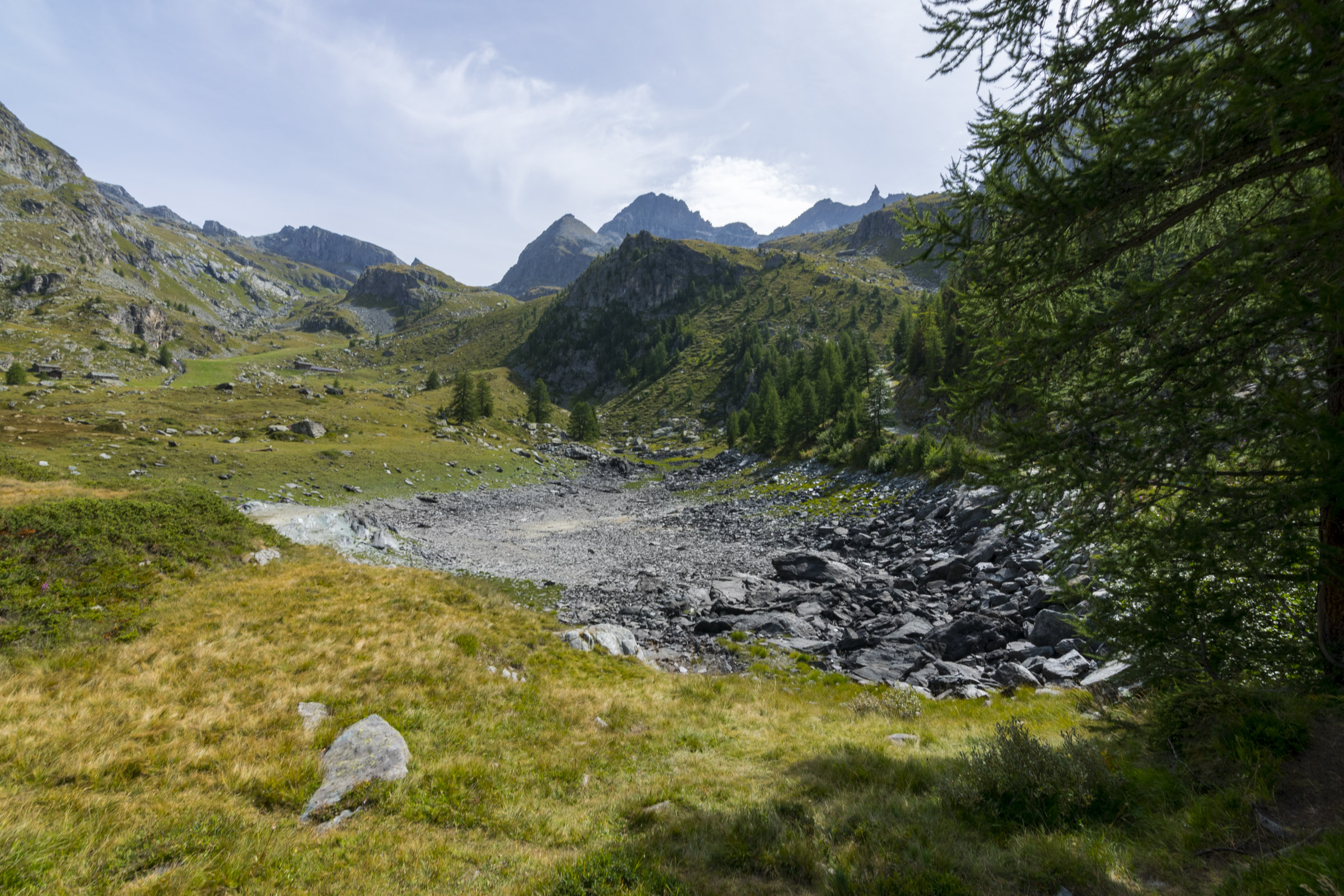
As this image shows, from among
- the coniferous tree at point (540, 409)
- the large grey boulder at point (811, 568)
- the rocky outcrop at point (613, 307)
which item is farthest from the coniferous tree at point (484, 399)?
the rocky outcrop at point (613, 307)

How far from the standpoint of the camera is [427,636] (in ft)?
43.8

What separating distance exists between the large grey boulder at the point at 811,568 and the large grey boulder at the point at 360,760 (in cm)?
1795

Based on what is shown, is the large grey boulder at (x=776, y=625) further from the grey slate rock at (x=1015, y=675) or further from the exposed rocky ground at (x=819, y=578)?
the grey slate rock at (x=1015, y=675)

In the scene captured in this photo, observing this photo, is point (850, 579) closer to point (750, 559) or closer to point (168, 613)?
point (750, 559)

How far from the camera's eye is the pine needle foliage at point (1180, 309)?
441 centimetres

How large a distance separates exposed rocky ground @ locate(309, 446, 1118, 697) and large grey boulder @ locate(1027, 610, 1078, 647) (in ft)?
0.14

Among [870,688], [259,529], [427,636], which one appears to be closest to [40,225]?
[259,529]

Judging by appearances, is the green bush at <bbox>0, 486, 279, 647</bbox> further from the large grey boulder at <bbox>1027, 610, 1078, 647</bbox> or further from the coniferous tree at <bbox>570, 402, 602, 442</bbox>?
the coniferous tree at <bbox>570, 402, 602, 442</bbox>

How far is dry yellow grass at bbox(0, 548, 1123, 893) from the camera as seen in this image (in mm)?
5246

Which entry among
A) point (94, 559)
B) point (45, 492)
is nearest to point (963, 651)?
point (94, 559)

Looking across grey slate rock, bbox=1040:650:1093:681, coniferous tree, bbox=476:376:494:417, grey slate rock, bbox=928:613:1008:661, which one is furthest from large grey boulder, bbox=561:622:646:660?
coniferous tree, bbox=476:376:494:417

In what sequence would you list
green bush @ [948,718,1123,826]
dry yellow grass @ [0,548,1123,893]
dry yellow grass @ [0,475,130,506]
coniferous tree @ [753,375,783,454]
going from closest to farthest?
dry yellow grass @ [0,548,1123,893] < green bush @ [948,718,1123,826] < dry yellow grass @ [0,475,130,506] < coniferous tree @ [753,375,783,454]

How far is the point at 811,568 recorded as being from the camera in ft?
75.0

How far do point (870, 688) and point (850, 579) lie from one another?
891cm
